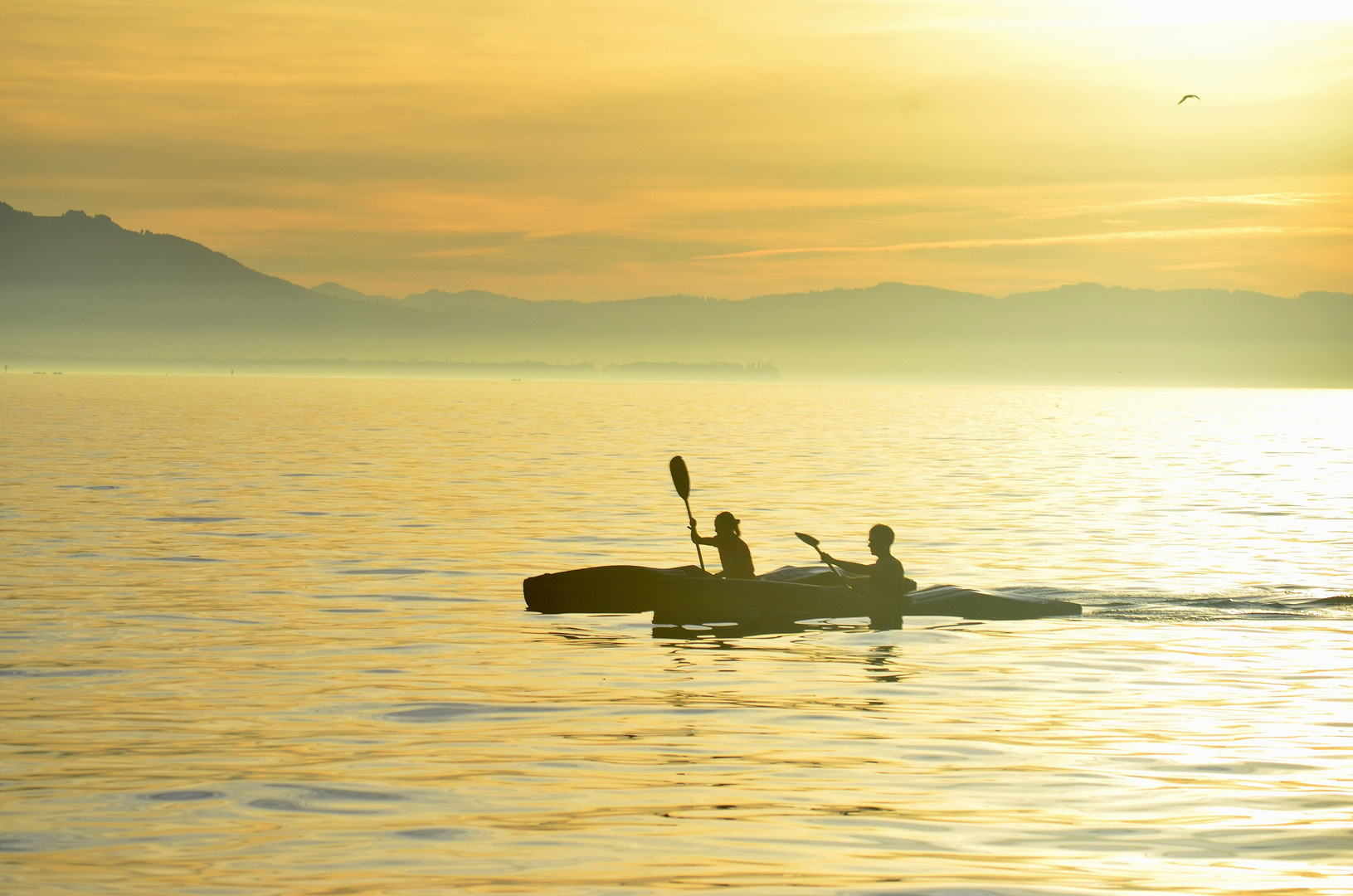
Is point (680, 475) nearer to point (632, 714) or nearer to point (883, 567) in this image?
point (883, 567)

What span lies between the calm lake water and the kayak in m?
0.27

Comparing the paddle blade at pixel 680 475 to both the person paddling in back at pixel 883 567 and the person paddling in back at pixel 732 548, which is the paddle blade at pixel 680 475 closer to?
the person paddling in back at pixel 732 548

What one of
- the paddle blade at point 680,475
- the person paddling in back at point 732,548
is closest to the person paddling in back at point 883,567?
the person paddling in back at point 732,548

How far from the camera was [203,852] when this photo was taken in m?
8.73

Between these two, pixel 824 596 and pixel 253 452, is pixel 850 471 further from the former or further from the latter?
pixel 824 596

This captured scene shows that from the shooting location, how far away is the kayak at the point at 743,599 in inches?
746

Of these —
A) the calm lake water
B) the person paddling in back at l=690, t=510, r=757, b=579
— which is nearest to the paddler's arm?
the person paddling in back at l=690, t=510, r=757, b=579

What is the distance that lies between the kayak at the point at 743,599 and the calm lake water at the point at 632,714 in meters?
0.27

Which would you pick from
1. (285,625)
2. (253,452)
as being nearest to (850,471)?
(253,452)

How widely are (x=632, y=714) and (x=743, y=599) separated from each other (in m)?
5.90

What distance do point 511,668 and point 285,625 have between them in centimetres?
394

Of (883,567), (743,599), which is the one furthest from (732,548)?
(883,567)

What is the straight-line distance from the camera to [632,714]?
13164 millimetres

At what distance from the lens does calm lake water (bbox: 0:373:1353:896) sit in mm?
8758
